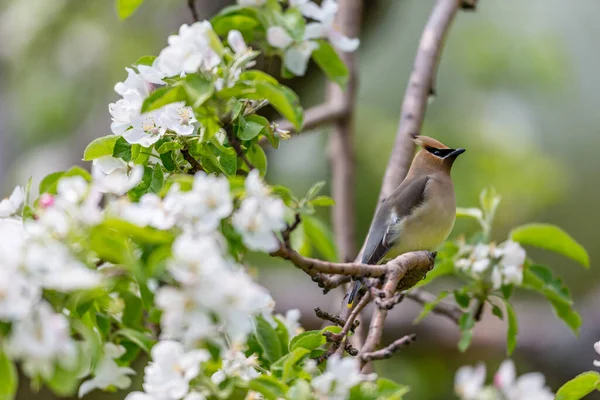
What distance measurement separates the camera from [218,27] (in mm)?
1462

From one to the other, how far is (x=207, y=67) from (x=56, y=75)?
446 cm

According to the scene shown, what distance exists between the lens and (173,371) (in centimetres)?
114

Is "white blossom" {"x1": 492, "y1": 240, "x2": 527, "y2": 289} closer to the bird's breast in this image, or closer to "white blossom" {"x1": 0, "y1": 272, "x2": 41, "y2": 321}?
the bird's breast

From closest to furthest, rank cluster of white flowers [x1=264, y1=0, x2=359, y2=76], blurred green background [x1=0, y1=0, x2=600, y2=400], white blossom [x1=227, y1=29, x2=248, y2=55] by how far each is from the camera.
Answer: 1. white blossom [x1=227, y1=29, x2=248, y2=55]
2. cluster of white flowers [x1=264, y1=0, x2=359, y2=76]
3. blurred green background [x1=0, y1=0, x2=600, y2=400]

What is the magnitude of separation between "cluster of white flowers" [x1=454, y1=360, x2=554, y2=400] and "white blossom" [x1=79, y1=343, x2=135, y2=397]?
2.21 ft

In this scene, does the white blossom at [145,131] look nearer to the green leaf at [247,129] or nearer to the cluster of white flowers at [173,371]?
the green leaf at [247,129]

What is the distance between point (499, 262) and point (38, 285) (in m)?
1.25

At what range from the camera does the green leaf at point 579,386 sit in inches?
55.9

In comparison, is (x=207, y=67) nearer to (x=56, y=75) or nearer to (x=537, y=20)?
(x=56, y=75)

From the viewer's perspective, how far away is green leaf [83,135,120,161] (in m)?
1.53

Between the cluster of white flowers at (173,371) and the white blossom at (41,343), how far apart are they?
0.16m

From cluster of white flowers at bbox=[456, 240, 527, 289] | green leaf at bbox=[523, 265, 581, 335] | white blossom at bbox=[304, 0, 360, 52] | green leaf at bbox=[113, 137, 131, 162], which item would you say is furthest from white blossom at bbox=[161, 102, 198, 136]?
green leaf at bbox=[523, 265, 581, 335]

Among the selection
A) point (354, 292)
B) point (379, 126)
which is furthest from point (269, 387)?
point (379, 126)

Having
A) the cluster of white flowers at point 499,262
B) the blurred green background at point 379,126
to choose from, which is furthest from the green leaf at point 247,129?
the blurred green background at point 379,126
